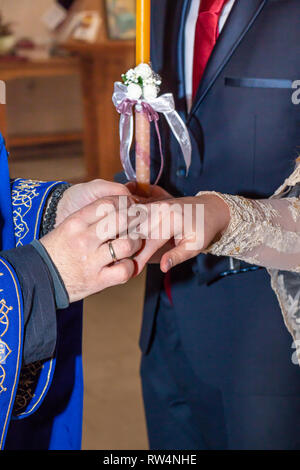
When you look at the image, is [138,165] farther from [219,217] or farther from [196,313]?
[196,313]

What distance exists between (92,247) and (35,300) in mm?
108

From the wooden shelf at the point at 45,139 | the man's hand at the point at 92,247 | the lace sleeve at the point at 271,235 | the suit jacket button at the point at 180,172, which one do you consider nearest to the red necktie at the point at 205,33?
the suit jacket button at the point at 180,172

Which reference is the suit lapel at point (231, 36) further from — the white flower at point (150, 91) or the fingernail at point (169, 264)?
the fingernail at point (169, 264)

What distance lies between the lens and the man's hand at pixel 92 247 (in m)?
0.72

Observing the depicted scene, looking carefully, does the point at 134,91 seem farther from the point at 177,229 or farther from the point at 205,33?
the point at 205,33

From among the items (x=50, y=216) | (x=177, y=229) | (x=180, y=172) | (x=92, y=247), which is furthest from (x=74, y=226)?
(x=180, y=172)

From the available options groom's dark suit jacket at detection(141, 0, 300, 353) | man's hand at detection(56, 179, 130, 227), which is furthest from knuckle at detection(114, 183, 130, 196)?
groom's dark suit jacket at detection(141, 0, 300, 353)

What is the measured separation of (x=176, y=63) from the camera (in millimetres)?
1143

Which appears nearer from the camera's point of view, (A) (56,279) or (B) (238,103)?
(A) (56,279)

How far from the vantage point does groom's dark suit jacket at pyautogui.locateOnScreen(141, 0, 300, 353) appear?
3.23 ft

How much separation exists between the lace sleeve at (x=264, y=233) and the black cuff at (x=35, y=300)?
0.84 ft

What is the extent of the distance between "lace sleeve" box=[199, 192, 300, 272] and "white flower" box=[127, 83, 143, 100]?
0.64ft

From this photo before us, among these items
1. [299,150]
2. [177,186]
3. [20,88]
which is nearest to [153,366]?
[177,186]

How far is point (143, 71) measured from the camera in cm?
73
